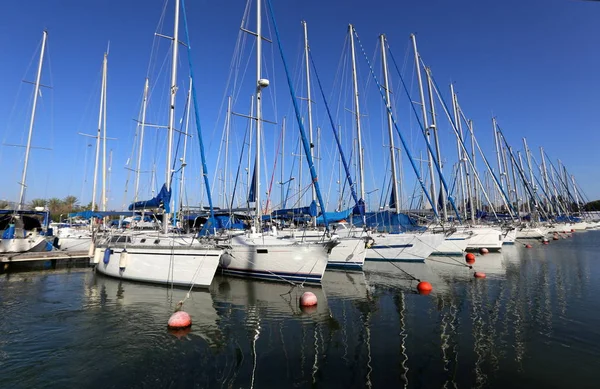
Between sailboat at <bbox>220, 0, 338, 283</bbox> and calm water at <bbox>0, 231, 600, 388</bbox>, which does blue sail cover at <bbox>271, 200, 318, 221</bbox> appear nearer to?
sailboat at <bbox>220, 0, 338, 283</bbox>

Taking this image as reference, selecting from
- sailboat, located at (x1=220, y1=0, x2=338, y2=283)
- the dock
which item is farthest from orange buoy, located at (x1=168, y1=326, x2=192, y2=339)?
the dock

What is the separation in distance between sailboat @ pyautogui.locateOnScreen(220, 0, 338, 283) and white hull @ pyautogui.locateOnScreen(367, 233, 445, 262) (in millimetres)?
9922

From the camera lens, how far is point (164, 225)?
19188 mm

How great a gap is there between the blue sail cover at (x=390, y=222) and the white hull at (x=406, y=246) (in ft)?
2.21

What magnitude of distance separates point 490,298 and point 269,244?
1034cm

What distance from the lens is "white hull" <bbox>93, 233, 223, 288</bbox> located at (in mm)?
15234

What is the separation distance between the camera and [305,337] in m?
9.63

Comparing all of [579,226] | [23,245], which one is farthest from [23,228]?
[579,226]

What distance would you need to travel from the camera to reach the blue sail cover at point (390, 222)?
83.4 ft

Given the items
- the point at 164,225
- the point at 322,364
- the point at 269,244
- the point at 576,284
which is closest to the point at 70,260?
the point at 164,225

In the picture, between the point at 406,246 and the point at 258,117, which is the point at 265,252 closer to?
the point at 258,117

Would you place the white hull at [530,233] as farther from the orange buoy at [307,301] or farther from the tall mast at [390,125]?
the orange buoy at [307,301]

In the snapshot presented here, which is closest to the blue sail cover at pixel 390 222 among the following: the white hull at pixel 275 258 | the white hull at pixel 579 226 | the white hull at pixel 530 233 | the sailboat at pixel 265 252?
the sailboat at pixel 265 252

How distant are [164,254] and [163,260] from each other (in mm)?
326
